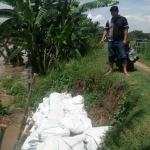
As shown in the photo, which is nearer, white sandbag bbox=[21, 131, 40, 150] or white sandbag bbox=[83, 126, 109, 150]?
white sandbag bbox=[83, 126, 109, 150]

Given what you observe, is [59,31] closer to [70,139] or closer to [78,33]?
[78,33]

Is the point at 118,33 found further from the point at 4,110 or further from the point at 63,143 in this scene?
the point at 4,110

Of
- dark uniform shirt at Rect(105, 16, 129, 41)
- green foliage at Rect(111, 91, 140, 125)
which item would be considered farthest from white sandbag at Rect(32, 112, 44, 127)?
dark uniform shirt at Rect(105, 16, 129, 41)

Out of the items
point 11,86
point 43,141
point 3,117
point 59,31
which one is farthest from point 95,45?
point 43,141

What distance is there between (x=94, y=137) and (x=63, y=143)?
1.54 feet

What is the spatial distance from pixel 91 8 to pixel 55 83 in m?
3.95

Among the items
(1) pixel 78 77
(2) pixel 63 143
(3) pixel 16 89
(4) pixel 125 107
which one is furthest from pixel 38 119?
(3) pixel 16 89

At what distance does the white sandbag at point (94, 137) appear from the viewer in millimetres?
4742

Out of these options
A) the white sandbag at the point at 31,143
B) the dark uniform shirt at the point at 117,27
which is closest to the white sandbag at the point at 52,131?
the white sandbag at the point at 31,143

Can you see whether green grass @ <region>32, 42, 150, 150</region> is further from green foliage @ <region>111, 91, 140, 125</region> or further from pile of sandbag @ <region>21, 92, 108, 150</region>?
pile of sandbag @ <region>21, 92, 108, 150</region>

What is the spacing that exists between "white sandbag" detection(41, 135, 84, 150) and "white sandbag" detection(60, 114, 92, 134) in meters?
0.40

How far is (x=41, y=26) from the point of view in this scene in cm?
1166

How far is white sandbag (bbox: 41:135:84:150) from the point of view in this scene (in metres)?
4.80

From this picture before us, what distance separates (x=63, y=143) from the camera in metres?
4.90
